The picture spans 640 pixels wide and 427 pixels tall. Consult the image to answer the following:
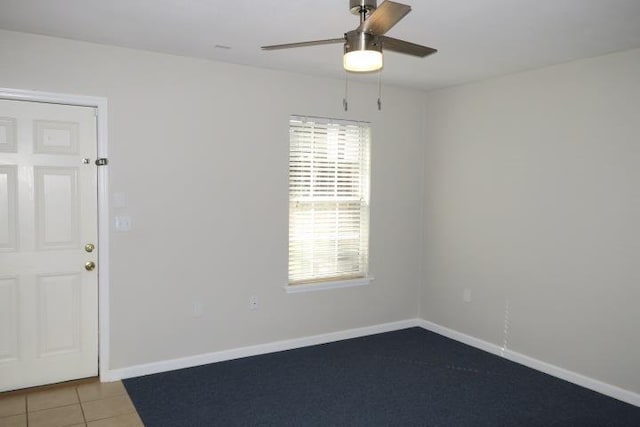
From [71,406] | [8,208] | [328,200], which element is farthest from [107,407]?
[328,200]

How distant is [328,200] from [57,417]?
8.76ft

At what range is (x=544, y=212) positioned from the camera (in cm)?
392

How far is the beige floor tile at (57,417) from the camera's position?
2.96m

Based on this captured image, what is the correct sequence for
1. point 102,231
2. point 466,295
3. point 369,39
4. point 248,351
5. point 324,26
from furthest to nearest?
point 466,295 → point 248,351 → point 102,231 → point 324,26 → point 369,39

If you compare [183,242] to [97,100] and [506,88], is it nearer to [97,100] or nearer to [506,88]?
[97,100]

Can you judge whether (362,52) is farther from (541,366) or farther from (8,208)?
(541,366)

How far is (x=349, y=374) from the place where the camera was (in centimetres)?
379

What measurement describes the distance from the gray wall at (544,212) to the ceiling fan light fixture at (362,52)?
222cm

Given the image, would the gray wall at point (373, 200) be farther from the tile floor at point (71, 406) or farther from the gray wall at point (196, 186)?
the tile floor at point (71, 406)

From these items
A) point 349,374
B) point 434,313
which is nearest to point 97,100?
point 349,374

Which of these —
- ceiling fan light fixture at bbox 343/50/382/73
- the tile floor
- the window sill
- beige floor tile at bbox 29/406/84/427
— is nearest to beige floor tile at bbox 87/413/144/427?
the tile floor

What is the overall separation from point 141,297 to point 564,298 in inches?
130

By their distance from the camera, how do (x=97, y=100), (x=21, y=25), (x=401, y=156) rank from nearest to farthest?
1. (x=21, y=25)
2. (x=97, y=100)
3. (x=401, y=156)

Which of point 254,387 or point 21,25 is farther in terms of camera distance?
point 254,387
